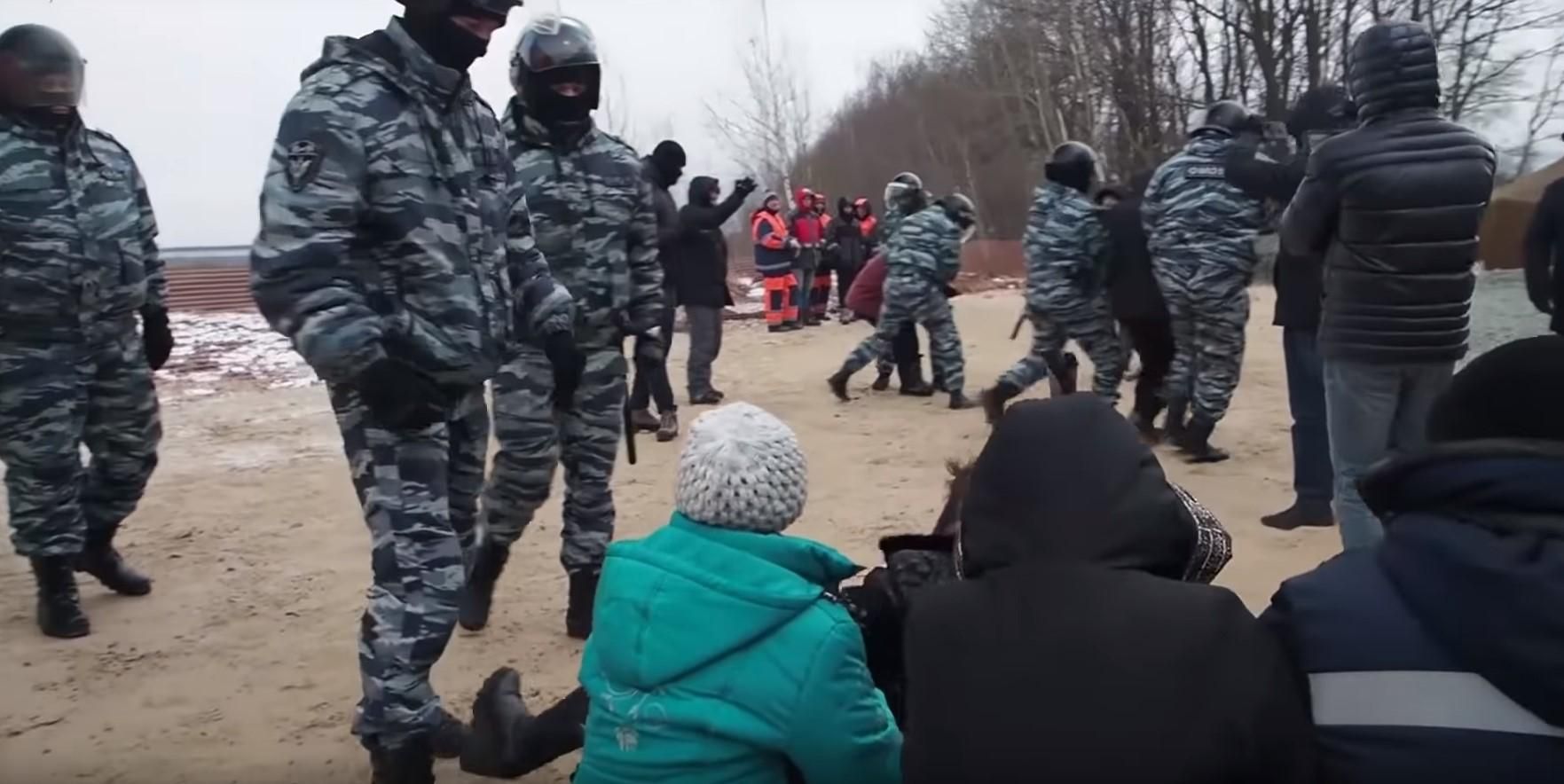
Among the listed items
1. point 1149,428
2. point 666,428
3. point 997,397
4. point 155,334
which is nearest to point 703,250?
point 666,428

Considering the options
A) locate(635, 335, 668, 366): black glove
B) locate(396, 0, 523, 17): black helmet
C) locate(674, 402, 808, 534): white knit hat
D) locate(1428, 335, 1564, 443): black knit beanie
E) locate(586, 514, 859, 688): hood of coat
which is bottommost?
locate(586, 514, 859, 688): hood of coat

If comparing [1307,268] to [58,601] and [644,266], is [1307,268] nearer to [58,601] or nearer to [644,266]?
[644,266]

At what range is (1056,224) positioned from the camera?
25.4 feet

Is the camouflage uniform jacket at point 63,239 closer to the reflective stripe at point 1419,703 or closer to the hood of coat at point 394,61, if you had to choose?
the hood of coat at point 394,61

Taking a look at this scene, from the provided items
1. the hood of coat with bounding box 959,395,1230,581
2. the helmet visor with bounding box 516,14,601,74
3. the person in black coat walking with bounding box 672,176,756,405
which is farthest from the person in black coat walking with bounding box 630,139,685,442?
the hood of coat with bounding box 959,395,1230,581

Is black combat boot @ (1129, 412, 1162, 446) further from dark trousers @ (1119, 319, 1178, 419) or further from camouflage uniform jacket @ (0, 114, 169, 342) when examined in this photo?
camouflage uniform jacket @ (0, 114, 169, 342)

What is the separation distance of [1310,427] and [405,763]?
13.3 feet

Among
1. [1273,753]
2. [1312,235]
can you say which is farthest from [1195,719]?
[1312,235]

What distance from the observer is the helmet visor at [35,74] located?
4.71 m

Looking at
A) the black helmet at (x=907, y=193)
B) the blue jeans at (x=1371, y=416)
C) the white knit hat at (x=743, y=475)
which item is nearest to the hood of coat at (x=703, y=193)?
the black helmet at (x=907, y=193)

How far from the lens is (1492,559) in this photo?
1.61 m

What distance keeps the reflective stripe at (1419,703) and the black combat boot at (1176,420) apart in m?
5.84

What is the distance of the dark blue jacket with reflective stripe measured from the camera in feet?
5.22

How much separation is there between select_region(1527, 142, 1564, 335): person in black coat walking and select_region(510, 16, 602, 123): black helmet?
3266 millimetres
